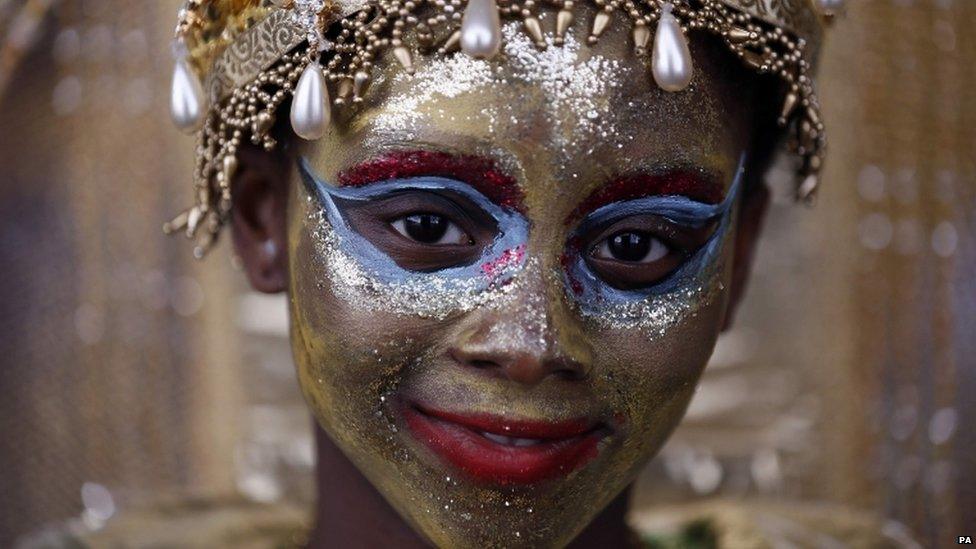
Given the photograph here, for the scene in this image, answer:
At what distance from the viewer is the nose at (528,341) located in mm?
1322

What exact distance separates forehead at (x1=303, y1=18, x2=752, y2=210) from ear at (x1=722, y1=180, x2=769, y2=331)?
1.15ft

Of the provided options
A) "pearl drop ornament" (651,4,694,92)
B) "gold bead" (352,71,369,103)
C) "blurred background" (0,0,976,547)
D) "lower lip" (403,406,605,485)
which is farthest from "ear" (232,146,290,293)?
"blurred background" (0,0,976,547)

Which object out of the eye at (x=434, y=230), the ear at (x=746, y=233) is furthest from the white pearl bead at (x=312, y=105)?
the ear at (x=746, y=233)

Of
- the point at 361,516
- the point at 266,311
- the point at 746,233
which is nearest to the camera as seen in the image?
the point at 361,516

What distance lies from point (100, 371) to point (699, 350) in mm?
1508

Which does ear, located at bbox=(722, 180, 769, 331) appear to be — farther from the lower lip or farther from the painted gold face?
the lower lip

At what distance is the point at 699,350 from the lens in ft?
4.85

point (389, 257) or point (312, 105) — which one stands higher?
point (312, 105)

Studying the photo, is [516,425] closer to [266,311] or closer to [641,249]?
[641,249]

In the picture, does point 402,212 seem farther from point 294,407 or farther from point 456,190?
point 294,407

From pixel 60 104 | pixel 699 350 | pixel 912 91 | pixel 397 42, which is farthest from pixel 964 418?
pixel 60 104

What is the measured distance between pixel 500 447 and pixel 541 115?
376 millimetres

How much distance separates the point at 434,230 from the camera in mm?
1428

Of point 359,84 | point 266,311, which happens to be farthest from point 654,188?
point 266,311
